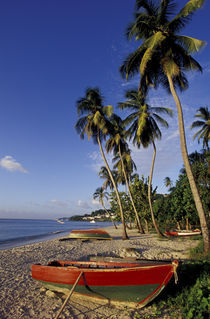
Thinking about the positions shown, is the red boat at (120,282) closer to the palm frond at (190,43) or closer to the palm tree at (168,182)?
the palm frond at (190,43)

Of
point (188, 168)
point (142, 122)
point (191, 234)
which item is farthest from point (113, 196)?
point (188, 168)

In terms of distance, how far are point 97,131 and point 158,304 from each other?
49.3 feet

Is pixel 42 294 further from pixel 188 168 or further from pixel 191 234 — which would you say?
pixel 191 234

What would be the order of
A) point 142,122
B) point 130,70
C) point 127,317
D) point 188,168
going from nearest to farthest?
point 127,317 < point 188,168 < point 130,70 < point 142,122

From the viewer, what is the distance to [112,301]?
5.23m

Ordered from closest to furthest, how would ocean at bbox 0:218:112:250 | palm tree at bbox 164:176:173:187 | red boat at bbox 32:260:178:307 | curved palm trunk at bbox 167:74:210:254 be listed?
red boat at bbox 32:260:178:307, curved palm trunk at bbox 167:74:210:254, ocean at bbox 0:218:112:250, palm tree at bbox 164:176:173:187

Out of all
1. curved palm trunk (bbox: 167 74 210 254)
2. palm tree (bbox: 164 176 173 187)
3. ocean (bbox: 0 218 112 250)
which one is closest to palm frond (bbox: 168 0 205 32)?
curved palm trunk (bbox: 167 74 210 254)

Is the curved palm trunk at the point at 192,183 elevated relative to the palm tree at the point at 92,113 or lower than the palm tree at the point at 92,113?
lower

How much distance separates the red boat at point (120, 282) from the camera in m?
4.77

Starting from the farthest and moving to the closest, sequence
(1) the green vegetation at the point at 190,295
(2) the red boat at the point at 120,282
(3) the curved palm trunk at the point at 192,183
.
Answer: (3) the curved palm trunk at the point at 192,183
(2) the red boat at the point at 120,282
(1) the green vegetation at the point at 190,295

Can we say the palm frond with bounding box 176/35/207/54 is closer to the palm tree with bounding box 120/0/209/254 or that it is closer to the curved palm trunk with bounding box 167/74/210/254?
the palm tree with bounding box 120/0/209/254

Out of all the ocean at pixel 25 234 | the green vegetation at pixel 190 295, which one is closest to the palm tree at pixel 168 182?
the ocean at pixel 25 234

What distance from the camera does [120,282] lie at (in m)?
4.93

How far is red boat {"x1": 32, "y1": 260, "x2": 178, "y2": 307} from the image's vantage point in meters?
4.77
